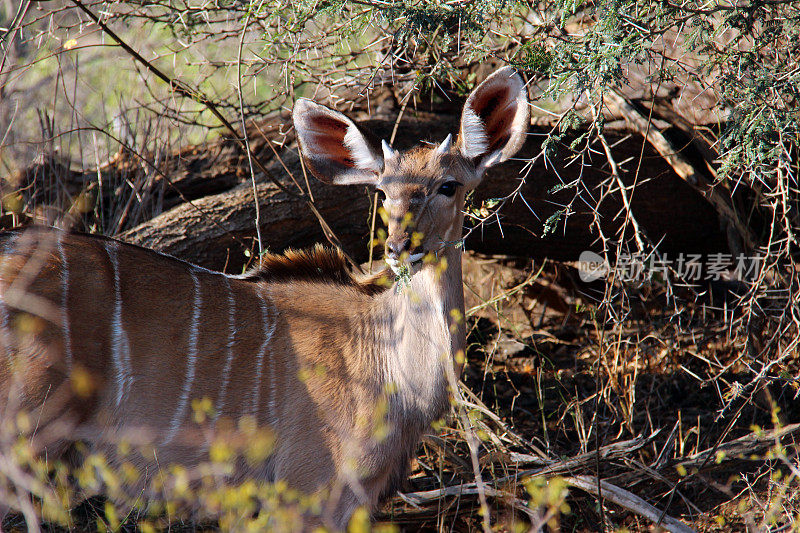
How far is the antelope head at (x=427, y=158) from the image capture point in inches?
98.6

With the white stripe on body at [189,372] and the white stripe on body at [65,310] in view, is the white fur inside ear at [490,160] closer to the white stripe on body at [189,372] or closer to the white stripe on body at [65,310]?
the white stripe on body at [189,372]

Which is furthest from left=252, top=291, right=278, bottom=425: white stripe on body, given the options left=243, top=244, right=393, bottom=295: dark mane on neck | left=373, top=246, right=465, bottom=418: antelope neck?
left=373, top=246, right=465, bottom=418: antelope neck

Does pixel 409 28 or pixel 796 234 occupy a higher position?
pixel 409 28

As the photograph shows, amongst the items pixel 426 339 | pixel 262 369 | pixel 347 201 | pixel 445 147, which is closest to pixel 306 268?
pixel 262 369

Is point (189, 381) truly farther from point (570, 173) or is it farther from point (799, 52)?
point (799, 52)

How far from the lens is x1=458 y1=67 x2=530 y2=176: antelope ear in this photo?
259 centimetres

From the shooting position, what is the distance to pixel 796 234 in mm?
3598

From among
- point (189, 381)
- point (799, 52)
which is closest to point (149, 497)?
point (189, 381)

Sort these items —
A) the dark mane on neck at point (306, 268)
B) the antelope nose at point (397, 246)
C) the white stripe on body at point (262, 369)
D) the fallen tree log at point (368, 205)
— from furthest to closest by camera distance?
the fallen tree log at point (368, 205) → the dark mane on neck at point (306, 268) → the white stripe on body at point (262, 369) → the antelope nose at point (397, 246)

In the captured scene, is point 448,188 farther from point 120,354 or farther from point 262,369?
point 120,354

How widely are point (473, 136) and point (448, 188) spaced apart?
24cm

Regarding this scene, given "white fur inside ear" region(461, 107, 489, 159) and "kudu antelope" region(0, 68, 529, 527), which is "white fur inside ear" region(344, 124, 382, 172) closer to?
"kudu antelope" region(0, 68, 529, 527)

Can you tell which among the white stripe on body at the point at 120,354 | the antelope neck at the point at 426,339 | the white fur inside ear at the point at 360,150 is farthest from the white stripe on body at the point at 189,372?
the white fur inside ear at the point at 360,150

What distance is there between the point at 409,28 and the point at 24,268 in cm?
157
